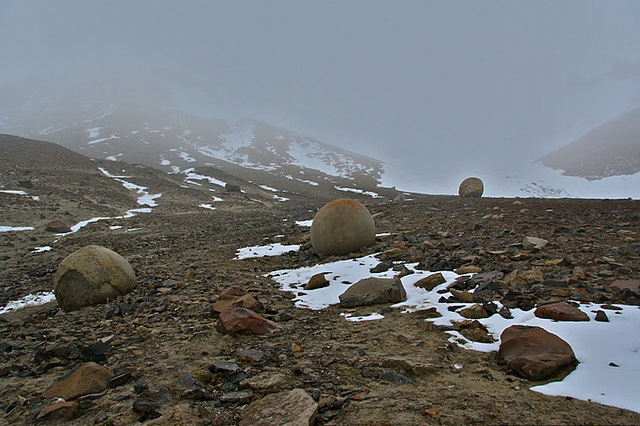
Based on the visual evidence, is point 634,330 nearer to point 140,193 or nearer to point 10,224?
point 10,224

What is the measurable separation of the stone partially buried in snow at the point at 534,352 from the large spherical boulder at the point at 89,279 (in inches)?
280

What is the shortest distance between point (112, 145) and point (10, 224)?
100 metres

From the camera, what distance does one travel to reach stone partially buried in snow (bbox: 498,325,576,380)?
3359 mm

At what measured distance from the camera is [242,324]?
16.2 feet

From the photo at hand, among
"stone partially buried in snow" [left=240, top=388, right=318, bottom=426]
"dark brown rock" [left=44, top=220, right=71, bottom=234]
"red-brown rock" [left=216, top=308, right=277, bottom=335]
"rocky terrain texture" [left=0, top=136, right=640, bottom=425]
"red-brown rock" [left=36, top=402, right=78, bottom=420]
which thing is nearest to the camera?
"stone partially buried in snow" [left=240, top=388, right=318, bottom=426]

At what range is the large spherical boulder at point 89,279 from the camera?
23.8 ft

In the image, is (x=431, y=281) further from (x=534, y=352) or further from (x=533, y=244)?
(x=533, y=244)

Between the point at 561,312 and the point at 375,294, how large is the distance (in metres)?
2.61

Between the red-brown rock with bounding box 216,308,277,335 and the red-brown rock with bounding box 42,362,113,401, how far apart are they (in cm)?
148

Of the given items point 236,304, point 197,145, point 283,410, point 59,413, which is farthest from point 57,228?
point 197,145

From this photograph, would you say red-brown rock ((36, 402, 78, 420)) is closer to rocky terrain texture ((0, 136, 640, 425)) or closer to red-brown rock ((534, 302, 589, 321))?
rocky terrain texture ((0, 136, 640, 425))

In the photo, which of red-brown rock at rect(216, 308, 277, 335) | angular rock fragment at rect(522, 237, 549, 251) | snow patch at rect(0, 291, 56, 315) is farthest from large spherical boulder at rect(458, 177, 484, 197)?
snow patch at rect(0, 291, 56, 315)

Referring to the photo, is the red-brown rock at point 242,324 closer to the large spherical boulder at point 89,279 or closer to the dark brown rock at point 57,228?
the large spherical boulder at point 89,279

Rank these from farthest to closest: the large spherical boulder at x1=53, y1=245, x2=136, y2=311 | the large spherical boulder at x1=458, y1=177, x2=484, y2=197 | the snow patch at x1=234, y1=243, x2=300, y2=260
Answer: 1. the large spherical boulder at x1=458, y1=177, x2=484, y2=197
2. the snow patch at x1=234, y1=243, x2=300, y2=260
3. the large spherical boulder at x1=53, y1=245, x2=136, y2=311
